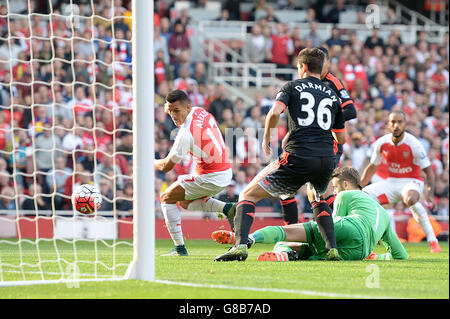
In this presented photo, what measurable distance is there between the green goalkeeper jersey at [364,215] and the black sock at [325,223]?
365mm

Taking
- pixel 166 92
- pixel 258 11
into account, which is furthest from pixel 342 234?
pixel 258 11

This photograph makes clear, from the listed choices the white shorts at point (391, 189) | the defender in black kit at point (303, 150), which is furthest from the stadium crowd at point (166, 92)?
the defender in black kit at point (303, 150)

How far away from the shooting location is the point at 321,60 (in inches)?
286

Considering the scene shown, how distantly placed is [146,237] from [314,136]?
2107mm

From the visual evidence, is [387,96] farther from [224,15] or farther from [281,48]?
[224,15]

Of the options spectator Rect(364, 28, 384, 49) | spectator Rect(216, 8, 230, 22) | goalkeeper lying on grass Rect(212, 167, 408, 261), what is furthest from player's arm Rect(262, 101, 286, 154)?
spectator Rect(216, 8, 230, 22)

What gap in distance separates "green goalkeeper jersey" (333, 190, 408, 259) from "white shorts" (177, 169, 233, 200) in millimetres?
1359

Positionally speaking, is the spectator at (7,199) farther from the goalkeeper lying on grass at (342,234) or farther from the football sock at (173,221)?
the goalkeeper lying on grass at (342,234)

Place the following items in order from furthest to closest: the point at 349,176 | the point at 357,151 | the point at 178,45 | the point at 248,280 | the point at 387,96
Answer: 1. the point at 387,96
2. the point at 178,45
3. the point at 357,151
4. the point at 349,176
5. the point at 248,280

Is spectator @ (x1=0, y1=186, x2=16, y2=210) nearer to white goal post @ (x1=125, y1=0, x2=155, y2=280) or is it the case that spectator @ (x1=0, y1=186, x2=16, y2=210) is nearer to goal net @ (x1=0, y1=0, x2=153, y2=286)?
goal net @ (x1=0, y1=0, x2=153, y2=286)

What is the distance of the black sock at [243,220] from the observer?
7129mm

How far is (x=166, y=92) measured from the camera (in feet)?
51.8

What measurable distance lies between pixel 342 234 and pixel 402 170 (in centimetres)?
363
